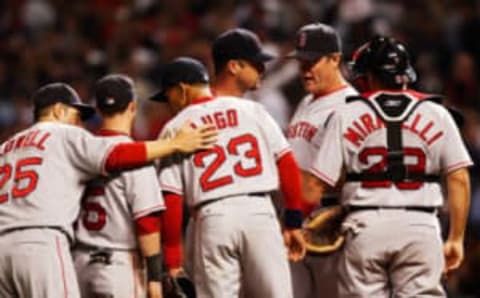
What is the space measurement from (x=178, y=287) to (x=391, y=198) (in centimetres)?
135

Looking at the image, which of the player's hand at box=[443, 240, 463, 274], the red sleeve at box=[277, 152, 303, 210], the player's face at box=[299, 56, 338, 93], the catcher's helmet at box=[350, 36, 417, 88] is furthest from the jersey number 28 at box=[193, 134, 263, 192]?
the player's hand at box=[443, 240, 463, 274]

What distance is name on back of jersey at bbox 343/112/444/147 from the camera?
27.7 feet

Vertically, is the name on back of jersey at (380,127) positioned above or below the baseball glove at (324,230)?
above

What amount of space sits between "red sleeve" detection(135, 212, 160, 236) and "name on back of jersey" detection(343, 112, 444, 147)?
3.88 feet

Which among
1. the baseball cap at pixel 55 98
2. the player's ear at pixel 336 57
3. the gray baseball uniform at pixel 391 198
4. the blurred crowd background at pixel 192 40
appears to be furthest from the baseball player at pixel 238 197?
the blurred crowd background at pixel 192 40

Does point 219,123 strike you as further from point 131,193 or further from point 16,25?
point 16,25

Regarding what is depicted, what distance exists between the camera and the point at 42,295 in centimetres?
845

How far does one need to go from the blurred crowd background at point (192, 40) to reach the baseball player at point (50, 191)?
16.6 ft

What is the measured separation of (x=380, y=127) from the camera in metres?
8.45

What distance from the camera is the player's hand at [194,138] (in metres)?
8.62

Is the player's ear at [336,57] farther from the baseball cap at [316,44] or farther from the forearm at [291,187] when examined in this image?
the forearm at [291,187]

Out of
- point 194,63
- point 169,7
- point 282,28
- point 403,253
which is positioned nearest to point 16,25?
point 169,7

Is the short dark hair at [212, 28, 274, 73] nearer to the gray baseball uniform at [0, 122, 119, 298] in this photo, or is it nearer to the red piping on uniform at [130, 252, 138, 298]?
the gray baseball uniform at [0, 122, 119, 298]

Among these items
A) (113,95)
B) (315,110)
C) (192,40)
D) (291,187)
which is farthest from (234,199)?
(192,40)
